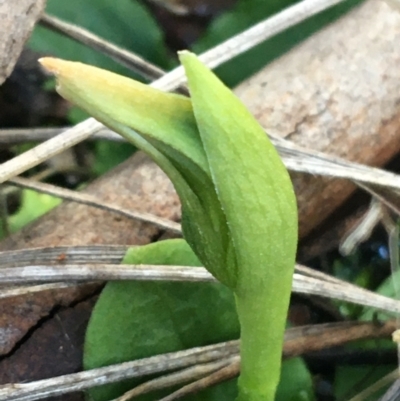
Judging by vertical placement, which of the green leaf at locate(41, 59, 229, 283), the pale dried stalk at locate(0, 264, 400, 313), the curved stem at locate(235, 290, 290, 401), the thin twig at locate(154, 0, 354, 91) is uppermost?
the thin twig at locate(154, 0, 354, 91)

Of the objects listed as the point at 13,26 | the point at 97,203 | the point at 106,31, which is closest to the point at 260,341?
the point at 97,203

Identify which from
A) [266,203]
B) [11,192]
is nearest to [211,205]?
[266,203]

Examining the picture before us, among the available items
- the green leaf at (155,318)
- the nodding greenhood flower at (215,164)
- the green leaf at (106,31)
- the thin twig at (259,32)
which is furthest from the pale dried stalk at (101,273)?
the green leaf at (106,31)

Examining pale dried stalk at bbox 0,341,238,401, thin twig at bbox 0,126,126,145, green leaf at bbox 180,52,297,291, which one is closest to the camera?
green leaf at bbox 180,52,297,291

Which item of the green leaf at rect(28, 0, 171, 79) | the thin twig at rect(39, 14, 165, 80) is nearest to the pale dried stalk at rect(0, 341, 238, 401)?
the thin twig at rect(39, 14, 165, 80)

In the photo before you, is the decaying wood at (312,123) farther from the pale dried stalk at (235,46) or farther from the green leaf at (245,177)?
the green leaf at (245,177)

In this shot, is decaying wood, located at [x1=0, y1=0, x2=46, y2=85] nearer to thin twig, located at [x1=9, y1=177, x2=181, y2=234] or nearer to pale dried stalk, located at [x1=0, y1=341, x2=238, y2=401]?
thin twig, located at [x1=9, y1=177, x2=181, y2=234]

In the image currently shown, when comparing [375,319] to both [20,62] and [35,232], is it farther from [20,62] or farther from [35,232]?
[20,62]
